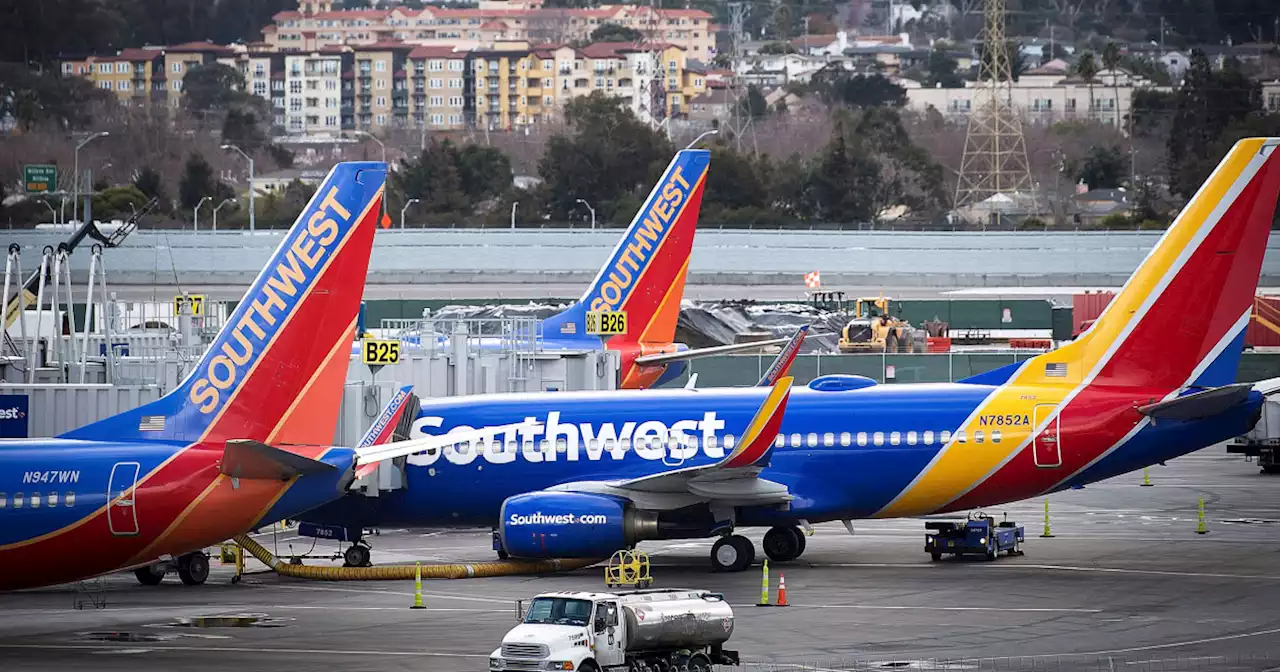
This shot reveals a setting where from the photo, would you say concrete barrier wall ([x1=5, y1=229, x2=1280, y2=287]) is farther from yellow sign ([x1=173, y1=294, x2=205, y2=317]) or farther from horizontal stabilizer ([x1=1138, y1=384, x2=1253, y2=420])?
horizontal stabilizer ([x1=1138, y1=384, x2=1253, y2=420])

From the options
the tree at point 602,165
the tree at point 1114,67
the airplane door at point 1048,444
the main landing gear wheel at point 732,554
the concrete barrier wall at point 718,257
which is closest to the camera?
the airplane door at point 1048,444

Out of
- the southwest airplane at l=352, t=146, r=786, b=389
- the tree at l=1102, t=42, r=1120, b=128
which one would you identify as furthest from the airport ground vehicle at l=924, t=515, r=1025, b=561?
the tree at l=1102, t=42, r=1120, b=128

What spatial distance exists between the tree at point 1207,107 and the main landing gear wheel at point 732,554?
11927 cm

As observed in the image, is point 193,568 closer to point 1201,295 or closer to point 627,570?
point 627,570

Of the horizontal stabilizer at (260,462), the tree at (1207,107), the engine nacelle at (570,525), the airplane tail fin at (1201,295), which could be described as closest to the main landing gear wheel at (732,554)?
the engine nacelle at (570,525)

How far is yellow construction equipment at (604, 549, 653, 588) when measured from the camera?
3353cm

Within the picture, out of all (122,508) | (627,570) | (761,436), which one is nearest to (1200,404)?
(761,436)

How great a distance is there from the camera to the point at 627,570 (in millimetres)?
34156

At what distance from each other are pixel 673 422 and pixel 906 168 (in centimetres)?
11262

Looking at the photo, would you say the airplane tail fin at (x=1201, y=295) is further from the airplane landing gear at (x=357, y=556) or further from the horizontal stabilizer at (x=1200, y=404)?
the airplane landing gear at (x=357, y=556)

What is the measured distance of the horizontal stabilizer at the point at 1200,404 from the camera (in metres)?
34.7

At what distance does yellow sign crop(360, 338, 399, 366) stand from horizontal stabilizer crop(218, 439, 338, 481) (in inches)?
443

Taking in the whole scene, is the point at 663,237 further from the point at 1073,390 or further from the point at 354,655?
the point at 354,655

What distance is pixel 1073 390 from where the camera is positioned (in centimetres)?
3612
